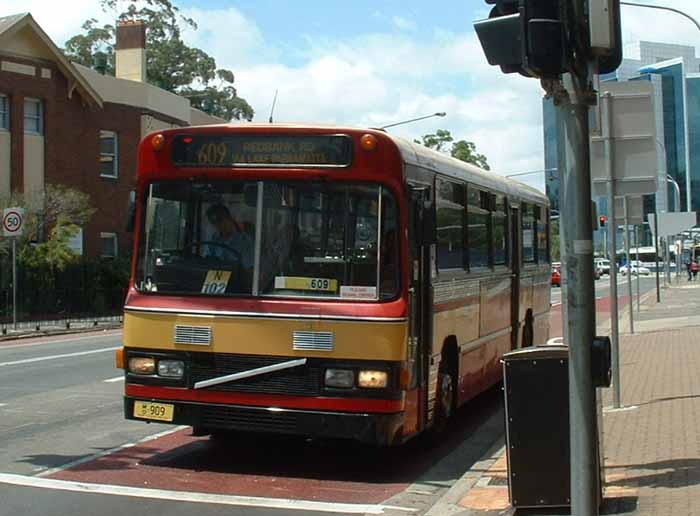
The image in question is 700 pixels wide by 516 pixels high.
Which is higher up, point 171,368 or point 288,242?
point 288,242

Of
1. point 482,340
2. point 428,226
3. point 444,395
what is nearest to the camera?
point 428,226

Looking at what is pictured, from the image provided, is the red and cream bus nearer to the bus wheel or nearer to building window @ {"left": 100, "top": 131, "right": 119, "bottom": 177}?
the bus wheel

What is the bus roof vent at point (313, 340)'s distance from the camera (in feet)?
27.1

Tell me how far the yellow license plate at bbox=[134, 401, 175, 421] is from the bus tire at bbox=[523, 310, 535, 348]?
7452mm

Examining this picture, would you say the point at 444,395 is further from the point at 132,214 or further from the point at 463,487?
the point at 132,214

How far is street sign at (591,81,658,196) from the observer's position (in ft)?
35.1

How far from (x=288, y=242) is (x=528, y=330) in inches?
295

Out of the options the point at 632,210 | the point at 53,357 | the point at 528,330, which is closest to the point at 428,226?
the point at 528,330

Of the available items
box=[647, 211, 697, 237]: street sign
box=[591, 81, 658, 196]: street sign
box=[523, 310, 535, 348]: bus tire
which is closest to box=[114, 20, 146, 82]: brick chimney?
box=[647, 211, 697, 237]: street sign

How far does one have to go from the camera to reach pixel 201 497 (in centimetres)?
788

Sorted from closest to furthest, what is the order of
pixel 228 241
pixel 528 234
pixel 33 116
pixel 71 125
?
pixel 228 241 < pixel 528 234 < pixel 33 116 < pixel 71 125

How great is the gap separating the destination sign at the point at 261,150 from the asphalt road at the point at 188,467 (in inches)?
105

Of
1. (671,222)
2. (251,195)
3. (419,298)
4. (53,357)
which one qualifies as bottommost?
(53,357)

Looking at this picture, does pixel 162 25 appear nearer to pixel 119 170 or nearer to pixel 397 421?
pixel 119 170
